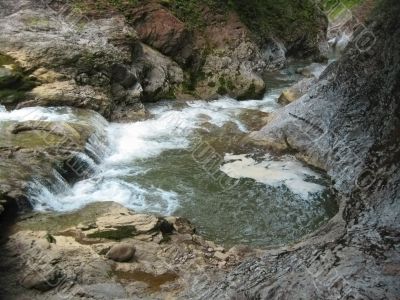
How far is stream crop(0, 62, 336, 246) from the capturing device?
909 cm

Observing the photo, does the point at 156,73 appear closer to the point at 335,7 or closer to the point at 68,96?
the point at 68,96

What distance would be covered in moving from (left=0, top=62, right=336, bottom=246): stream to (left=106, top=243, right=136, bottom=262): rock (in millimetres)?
1797

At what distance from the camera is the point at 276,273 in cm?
672

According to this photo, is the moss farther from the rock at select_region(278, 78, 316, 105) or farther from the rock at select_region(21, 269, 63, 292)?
the rock at select_region(278, 78, 316, 105)

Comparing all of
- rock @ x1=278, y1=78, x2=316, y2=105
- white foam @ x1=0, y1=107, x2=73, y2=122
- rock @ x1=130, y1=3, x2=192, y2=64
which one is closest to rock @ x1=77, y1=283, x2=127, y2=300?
white foam @ x1=0, y1=107, x2=73, y2=122

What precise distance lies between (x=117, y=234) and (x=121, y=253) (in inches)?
23.1

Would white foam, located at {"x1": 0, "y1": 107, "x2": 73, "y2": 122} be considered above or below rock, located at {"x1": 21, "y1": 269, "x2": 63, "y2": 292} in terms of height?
below

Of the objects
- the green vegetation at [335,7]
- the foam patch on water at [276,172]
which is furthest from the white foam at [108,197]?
the green vegetation at [335,7]

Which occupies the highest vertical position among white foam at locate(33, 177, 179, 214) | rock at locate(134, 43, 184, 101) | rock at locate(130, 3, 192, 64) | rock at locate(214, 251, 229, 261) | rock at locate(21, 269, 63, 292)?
rock at locate(130, 3, 192, 64)

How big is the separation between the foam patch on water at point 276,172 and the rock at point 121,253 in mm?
4195

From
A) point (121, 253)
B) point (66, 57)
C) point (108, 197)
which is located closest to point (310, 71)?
point (66, 57)

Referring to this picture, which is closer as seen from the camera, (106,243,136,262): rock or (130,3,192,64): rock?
(106,243,136,262): rock

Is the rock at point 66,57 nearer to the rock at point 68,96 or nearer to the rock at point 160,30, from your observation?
the rock at point 68,96

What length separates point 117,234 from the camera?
7.72 meters
